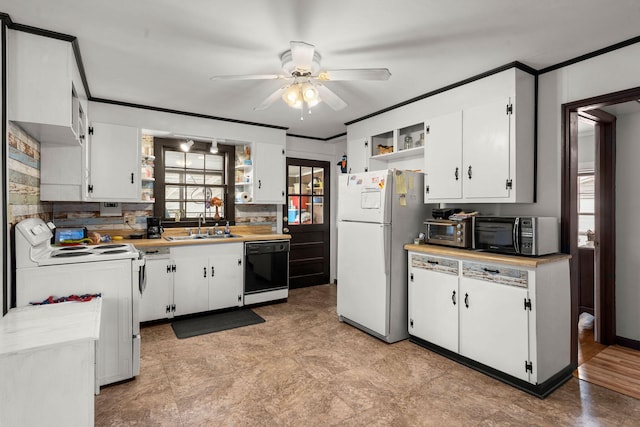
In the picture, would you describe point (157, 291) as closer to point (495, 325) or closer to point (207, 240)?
point (207, 240)

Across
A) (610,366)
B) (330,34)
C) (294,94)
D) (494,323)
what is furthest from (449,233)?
(330,34)

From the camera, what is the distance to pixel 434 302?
123 inches

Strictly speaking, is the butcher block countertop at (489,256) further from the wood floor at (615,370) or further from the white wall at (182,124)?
the white wall at (182,124)

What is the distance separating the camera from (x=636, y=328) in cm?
329

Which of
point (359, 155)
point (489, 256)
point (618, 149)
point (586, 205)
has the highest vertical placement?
point (359, 155)

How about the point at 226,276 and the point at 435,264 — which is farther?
the point at 226,276

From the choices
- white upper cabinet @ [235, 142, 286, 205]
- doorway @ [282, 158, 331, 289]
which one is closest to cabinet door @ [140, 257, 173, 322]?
white upper cabinet @ [235, 142, 286, 205]

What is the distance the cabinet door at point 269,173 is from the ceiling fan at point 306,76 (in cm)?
191

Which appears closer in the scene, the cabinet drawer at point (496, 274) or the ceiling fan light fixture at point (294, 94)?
the cabinet drawer at point (496, 274)

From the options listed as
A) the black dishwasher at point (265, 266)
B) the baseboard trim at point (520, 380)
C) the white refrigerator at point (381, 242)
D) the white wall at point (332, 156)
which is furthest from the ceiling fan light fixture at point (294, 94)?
the white wall at point (332, 156)

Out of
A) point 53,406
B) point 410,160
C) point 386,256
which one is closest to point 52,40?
point 53,406

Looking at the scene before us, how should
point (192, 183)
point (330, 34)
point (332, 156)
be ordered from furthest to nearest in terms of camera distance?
point (332, 156), point (192, 183), point (330, 34)

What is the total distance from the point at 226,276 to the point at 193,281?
0.40 meters

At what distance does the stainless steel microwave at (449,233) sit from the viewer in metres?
3.01
